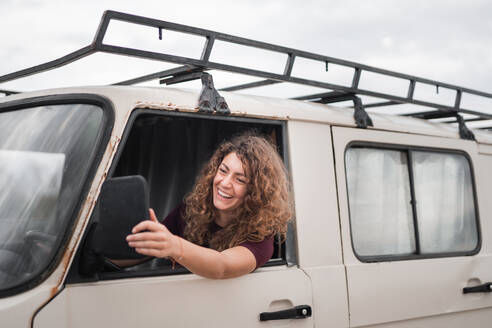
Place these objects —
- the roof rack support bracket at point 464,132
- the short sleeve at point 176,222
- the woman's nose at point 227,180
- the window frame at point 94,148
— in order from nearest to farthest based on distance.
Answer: the window frame at point 94,148 → the woman's nose at point 227,180 → the short sleeve at point 176,222 → the roof rack support bracket at point 464,132

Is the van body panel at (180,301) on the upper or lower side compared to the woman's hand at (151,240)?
lower

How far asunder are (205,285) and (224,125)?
4.35 ft

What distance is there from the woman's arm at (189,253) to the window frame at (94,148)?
319 millimetres

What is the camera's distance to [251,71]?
3.07 meters

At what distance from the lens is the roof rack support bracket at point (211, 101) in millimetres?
2771

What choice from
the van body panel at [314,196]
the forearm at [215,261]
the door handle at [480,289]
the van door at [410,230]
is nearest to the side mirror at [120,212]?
the forearm at [215,261]

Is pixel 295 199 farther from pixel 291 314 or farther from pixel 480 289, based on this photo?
pixel 480 289

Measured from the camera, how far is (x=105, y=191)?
6.70 feet

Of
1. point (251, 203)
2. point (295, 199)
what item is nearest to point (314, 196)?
point (295, 199)

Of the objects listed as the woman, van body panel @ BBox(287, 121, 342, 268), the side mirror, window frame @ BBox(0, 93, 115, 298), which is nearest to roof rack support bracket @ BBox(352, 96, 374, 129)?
van body panel @ BBox(287, 121, 342, 268)

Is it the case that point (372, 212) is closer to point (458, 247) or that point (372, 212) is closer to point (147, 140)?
point (458, 247)

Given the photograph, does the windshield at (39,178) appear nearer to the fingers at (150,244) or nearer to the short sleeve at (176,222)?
the fingers at (150,244)

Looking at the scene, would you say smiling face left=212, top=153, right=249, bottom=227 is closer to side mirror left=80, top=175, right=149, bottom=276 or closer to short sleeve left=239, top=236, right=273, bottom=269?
short sleeve left=239, top=236, right=273, bottom=269

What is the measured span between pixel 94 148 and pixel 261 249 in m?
0.87
